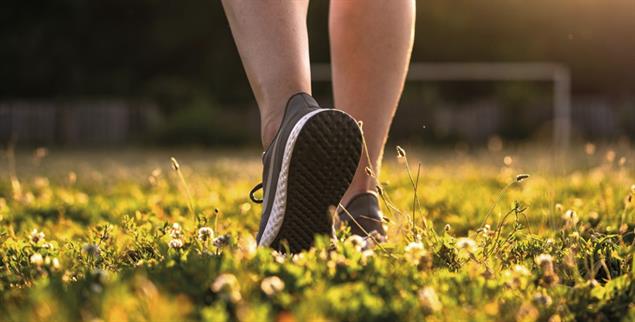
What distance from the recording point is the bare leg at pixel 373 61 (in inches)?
89.7

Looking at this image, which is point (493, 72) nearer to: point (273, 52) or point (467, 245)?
point (273, 52)

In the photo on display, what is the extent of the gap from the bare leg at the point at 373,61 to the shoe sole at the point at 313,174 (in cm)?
51

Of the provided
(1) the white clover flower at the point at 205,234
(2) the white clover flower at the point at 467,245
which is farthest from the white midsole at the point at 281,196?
(2) the white clover flower at the point at 467,245

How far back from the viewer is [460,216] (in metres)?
2.98

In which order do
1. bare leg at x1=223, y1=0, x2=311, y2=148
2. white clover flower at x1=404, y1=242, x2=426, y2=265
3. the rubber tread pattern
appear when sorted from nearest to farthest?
white clover flower at x1=404, y1=242, x2=426, y2=265, the rubber tread pattern, bare leg at x1=223, y1=0, x2=311, y2=148

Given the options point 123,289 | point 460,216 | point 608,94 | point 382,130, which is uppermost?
point 123,289

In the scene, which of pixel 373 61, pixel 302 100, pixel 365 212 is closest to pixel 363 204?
pixel 365 212

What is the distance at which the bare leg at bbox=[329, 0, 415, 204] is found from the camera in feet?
7.47

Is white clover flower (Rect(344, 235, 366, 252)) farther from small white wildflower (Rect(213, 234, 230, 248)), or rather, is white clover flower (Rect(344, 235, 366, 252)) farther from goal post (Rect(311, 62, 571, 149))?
goal post (Rect(311, 62, 571, 149))

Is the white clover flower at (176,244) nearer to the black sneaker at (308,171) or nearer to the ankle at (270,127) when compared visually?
the black sneaker at (308,171)

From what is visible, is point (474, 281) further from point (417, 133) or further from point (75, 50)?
point (75, 50)

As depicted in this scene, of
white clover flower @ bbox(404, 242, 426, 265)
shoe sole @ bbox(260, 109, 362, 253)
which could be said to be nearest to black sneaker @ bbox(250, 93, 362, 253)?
shoe sole @ bbox(260, 109, 362, 253)

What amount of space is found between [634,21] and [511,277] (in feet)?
74.7

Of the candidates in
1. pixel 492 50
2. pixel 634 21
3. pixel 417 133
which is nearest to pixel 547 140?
pixel 417 133
